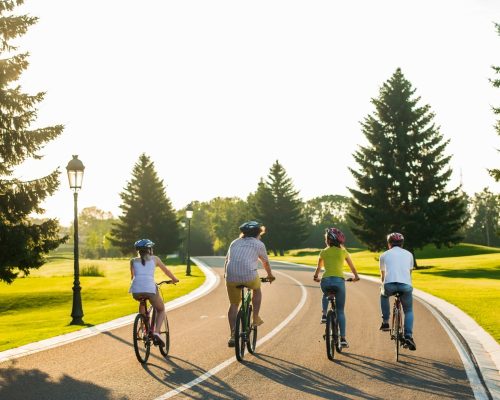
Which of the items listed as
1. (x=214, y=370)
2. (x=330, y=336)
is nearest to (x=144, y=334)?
(x=214, y=370)

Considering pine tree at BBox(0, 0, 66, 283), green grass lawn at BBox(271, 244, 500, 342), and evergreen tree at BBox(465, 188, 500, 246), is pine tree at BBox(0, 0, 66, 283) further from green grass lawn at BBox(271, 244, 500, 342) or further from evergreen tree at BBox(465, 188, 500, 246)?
evergreen tree at BBox(465, 188, 500, 246)

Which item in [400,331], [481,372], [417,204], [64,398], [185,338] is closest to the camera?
[64,398]

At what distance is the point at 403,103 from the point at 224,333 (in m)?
39.9

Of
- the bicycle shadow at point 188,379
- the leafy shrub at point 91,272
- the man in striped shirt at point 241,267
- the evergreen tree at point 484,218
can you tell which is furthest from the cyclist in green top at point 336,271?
the evergreen tree at point 484,218

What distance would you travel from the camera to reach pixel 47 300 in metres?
26.4

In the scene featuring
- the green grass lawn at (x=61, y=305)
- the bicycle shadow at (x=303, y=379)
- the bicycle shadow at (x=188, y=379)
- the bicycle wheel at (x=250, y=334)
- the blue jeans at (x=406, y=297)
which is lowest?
the green grass lawn at (x=61, y=305)

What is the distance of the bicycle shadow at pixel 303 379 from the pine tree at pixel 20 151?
42.6 ft

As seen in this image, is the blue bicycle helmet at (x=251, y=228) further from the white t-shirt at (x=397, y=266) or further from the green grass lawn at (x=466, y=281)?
the green grass lawn at (x=466, y=281)

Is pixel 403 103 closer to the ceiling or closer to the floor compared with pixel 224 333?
closer to the ceiling

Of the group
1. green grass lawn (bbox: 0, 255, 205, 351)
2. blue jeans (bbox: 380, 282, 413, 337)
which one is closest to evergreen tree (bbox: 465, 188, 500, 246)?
green grass lawn (bbox: 0, 255, 205, 351)

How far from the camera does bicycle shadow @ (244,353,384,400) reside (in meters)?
7.04

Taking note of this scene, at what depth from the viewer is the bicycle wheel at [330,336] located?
9094mm

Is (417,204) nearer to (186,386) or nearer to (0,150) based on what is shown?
(0,150)

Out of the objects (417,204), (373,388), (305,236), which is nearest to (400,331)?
(373,388)
